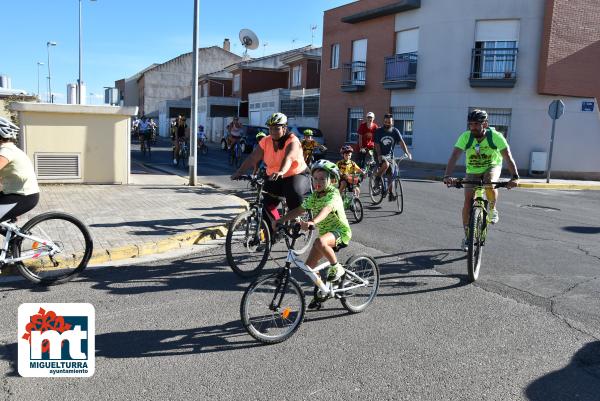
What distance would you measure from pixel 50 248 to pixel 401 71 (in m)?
23.2

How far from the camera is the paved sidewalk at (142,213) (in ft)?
23.5

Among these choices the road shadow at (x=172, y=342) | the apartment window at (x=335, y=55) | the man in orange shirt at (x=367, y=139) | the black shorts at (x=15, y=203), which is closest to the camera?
the road shadow at (x=172, y=342)

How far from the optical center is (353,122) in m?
30.7

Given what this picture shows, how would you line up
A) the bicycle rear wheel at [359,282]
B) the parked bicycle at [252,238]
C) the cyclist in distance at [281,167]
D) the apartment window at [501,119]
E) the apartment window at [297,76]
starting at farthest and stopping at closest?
the apartment window at [297,76]
the apartment window at [501,119]
the cyclist in distance at [281,167]
the parked bicycle at [252,238]
the bicycle rear wheel at [359,282]

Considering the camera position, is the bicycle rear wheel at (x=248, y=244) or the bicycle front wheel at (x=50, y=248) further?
the bicycle rear wheel at (x=248, y=244)

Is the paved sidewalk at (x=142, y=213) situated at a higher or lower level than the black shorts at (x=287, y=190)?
lower

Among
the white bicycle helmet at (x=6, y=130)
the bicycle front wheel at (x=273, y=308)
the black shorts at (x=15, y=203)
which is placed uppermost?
the white bicycle helmet at (x=6, y=130)

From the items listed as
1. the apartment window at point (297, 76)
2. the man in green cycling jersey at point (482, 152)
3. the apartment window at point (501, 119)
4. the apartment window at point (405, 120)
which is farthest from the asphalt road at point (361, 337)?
the apartment window at point (297, 76)

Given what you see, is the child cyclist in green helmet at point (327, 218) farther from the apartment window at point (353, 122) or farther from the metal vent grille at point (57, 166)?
the apartment window at point (353, 122)

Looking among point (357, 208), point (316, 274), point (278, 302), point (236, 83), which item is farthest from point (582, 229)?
point (236, 83)

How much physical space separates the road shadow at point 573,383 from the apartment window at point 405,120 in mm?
22657

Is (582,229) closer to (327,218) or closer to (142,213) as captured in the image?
(327,218)

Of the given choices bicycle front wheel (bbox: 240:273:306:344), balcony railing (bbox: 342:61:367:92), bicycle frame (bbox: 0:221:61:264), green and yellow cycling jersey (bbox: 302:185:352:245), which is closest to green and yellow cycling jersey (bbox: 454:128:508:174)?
green and yellow cycling jersey (bbox: 302:185:352:245)

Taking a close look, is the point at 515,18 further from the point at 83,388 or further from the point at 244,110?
the point at 244,110
